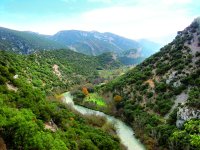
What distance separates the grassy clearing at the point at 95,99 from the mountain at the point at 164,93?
3185mm

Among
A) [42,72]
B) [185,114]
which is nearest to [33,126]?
[185,114]

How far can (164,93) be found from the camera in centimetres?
11069

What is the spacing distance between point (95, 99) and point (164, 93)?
39.5 meters

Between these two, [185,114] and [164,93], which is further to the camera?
[164,93]

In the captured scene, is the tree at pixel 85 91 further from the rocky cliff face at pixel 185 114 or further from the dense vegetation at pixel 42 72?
the rocky cliff face at pixel 185 114

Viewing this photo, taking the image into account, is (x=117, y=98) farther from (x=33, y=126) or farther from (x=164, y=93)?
(x=33, y=126)

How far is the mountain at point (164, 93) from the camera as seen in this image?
8531 centimetres

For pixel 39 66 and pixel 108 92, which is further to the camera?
pixel 39 66

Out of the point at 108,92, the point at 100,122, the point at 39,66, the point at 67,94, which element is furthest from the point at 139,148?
the point at 39,66

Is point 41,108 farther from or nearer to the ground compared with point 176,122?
farther from the ground

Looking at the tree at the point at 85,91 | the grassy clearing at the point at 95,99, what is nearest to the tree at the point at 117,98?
the grassy clearing at the point at 95,99

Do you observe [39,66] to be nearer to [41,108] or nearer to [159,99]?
[159,99]

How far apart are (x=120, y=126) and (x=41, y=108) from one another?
49358mm

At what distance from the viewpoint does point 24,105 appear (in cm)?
5622
